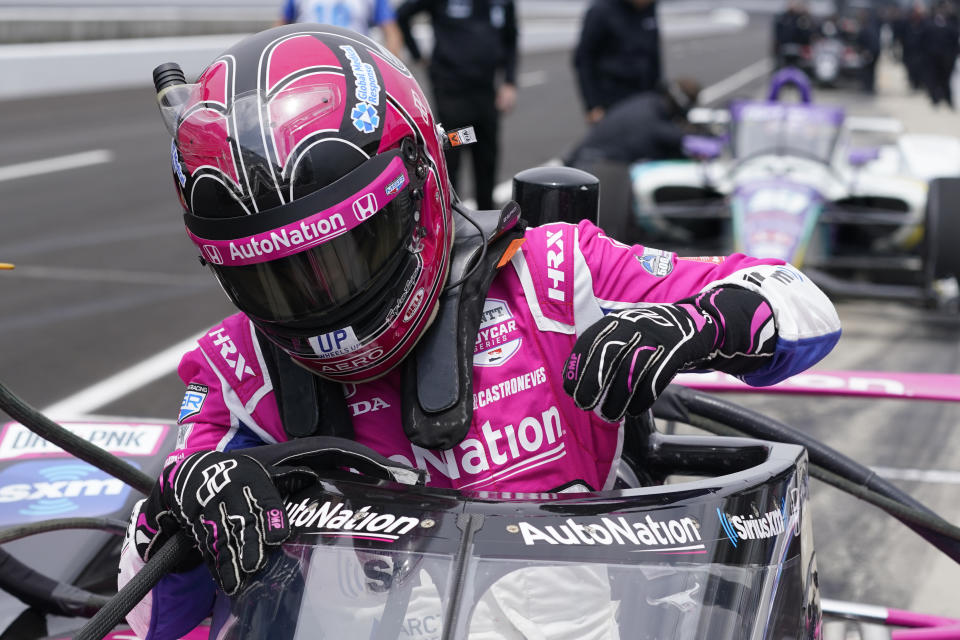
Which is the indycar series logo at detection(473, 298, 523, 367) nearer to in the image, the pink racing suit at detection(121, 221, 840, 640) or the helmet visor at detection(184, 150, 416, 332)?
the pink racing suit at detection(121, 221, 840, 640)

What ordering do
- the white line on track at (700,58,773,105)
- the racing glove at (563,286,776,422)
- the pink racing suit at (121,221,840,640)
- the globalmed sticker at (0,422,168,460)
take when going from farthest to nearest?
the white line on track at (700,58,773,105)
the globalmed sticker at (0,422,168,460)
the pink racing suit at (121,221,840,640)
the racing glove at (563,286,776,422)

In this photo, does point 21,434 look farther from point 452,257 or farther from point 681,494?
point 681,494

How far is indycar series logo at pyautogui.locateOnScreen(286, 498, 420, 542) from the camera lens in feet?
5.33

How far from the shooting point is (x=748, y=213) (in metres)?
6.61

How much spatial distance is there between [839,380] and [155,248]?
594cm

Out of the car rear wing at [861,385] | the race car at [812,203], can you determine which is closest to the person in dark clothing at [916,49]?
the race car at [812,203]

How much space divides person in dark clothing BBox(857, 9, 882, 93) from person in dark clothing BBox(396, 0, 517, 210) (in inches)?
817

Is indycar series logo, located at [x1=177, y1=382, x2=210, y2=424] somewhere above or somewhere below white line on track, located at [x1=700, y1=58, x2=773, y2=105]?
above

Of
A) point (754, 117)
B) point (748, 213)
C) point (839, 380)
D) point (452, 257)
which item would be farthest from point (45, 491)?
point (754, 117)

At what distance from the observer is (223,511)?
Answer: 168 centimetres

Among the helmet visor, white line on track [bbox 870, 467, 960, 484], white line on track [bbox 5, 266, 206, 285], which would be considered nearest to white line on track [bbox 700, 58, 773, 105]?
white line on track [bbox 5, 266, 206, 285]

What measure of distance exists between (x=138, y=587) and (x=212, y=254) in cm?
53

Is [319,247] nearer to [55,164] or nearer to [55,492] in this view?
[55,492]

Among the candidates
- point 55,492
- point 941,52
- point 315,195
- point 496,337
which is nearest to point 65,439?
point 315,195
